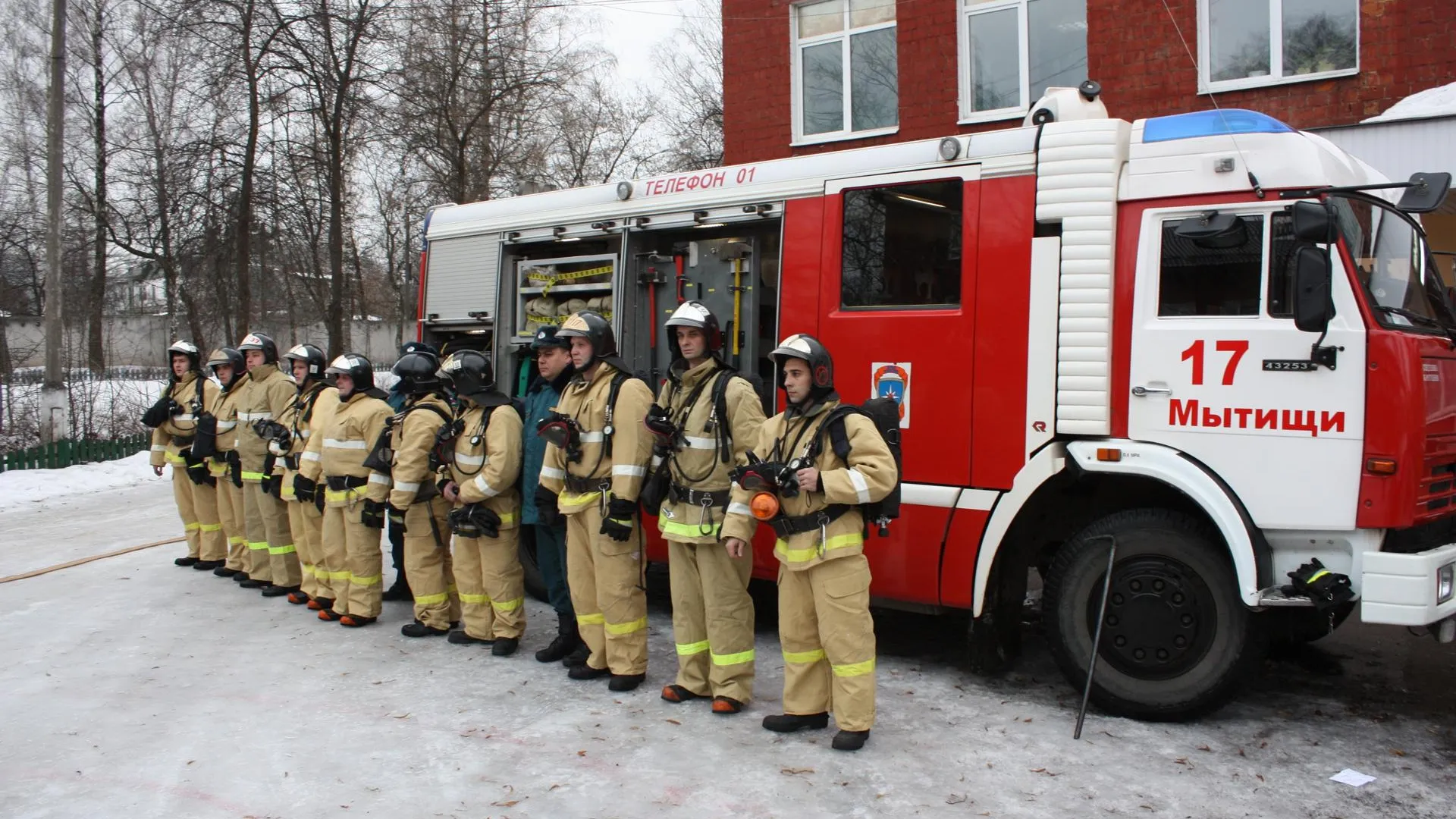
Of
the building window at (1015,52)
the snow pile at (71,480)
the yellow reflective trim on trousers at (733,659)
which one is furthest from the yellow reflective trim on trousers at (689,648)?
the snow pile at (71,480)

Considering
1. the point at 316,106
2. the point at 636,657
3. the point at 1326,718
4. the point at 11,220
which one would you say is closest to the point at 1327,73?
the point at 1326,718

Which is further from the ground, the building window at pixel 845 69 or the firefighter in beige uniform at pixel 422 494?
the building window at pixel 845 69

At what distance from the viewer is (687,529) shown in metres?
5.52

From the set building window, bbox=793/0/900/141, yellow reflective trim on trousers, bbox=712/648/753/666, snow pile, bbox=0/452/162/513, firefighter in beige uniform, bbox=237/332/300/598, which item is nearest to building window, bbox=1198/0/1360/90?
building window, bbox=793/0/900/141

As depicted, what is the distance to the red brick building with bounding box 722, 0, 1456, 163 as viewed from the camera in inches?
397

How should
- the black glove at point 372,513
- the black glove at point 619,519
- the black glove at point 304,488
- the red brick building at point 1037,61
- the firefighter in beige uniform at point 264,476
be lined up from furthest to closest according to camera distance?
1. the red brick building at point 1037,61
2. the firefighter in beige uniform at point 264,476
3. the black glove at point 304,488
4. the black glove at point 372,513
5. the black glove at point 619,519

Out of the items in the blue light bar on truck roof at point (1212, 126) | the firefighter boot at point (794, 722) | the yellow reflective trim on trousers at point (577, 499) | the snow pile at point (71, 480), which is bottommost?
the firefighter boot at point (794, 722)

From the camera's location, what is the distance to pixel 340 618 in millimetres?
7566

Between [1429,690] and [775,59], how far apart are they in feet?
35.2

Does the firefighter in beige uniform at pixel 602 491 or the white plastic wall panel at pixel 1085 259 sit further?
the firefighter in beige uniform at pixel 602 491

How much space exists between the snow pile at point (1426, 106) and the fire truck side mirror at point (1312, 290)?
5131 millimetres

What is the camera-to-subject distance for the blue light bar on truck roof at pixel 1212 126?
5023 mm

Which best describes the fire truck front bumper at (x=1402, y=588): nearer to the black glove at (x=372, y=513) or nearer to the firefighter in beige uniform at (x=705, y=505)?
Answer: the firefighter in beige uniform at (x=705, y=505)

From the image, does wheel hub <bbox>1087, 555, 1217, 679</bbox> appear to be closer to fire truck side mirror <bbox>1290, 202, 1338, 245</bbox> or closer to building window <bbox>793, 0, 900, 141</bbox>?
fire truck side mirror <bbox>1290, 202, 1338, 245</bbox>
